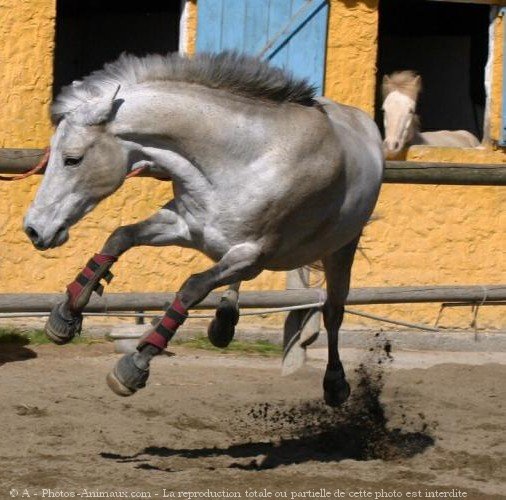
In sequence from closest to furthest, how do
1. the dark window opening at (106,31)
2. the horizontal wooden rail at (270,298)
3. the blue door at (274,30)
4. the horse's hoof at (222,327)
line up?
1. the horse's hoof at (222,327)
2. the horizontal wooden rail at (270,298)
3. the blue door at (274,30)
4. the dark window opening at (106,31)

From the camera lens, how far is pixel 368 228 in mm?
9211

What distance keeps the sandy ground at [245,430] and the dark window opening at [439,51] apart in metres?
5.66

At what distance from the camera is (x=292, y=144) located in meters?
5.17

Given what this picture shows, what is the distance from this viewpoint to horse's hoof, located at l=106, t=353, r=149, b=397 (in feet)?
16.1

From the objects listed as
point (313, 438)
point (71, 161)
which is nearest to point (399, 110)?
point (313, 438)

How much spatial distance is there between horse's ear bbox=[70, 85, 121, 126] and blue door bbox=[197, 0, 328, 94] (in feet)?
12.6

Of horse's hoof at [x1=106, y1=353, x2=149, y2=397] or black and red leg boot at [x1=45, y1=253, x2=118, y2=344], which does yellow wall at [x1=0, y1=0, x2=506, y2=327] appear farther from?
horse's hoof at [x1=106, y1=353, x2=149, y2=397]

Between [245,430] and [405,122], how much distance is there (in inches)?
154

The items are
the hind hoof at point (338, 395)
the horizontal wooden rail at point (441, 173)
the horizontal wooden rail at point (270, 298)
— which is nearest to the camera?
the hind hoof at point (338, 395)

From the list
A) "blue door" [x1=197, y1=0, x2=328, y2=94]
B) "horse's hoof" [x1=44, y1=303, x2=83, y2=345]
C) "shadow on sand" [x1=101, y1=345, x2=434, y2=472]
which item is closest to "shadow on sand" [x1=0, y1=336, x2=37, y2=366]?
"shadow on sand" [x1=101, y1=345, x2=434, y2=472]

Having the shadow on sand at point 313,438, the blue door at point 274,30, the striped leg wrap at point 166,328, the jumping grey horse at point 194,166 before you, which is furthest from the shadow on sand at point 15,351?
the striped leg wrap at point 166,328

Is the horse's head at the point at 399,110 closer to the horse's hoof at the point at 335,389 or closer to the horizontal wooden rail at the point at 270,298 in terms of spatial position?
the horizontal wooden rail at the point at 270,298

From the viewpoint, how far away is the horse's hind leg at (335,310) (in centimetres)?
609

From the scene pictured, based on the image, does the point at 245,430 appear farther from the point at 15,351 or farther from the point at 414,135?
the point at 414,135
